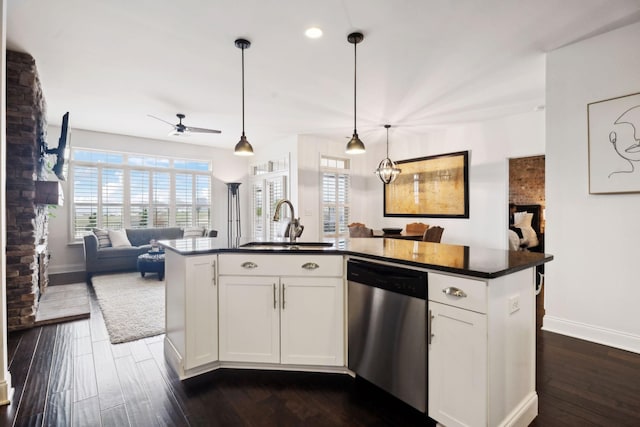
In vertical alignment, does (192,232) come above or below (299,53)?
below

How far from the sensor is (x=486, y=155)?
5.48m

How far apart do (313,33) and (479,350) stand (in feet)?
8.83

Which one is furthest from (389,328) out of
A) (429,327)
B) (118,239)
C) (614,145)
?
(118,239)

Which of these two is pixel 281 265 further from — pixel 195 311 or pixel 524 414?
pixel 524 414

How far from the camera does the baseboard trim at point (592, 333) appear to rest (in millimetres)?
2648

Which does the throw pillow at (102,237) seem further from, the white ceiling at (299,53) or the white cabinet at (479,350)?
the white cabinet at (479,350)

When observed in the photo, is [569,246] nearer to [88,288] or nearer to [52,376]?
[52,376]

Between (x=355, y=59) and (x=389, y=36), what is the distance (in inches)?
15.7

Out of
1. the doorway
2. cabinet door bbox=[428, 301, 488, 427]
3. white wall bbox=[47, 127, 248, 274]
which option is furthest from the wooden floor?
the doorway

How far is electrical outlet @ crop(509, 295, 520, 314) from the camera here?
63.3 inches

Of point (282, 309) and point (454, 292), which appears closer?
point (454, 292)

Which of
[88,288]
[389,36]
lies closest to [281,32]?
[389,36]

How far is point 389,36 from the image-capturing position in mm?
2807

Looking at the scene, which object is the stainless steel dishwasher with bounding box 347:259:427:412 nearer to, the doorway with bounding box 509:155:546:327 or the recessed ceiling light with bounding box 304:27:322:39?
the recessed ceiling light with bounding box 304:27:322:39
